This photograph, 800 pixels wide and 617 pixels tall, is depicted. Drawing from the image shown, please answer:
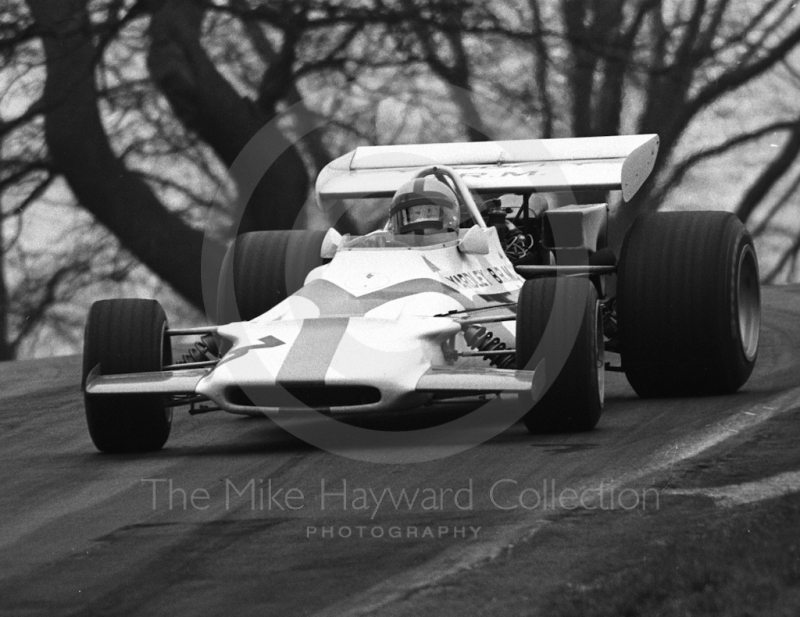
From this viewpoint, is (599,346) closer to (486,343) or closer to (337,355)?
(486,343)

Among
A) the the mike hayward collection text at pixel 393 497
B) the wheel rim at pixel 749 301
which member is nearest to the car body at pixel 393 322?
the the mike hayward collection text at pixel 393 497

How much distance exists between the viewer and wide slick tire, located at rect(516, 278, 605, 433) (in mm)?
7605

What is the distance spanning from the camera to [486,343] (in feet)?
27.1

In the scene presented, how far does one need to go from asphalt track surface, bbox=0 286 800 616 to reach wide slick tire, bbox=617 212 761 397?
17 centimetres

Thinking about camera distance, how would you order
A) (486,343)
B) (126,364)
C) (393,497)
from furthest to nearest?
(486,343), (126,364), (393,497)

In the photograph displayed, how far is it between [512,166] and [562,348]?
3294 mm

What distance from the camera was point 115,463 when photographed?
7.83 m

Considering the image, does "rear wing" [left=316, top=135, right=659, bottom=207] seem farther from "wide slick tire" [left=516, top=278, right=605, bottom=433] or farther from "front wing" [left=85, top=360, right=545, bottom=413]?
"front wing" [left=85, top=360, right=545, bottom=413]

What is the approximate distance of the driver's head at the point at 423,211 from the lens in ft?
30.4

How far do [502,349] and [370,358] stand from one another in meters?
1.05

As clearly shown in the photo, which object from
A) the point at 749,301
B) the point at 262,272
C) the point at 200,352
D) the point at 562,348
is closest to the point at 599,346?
the point at 562,348

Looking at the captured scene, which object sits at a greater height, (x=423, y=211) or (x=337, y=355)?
(x=423, y=211)

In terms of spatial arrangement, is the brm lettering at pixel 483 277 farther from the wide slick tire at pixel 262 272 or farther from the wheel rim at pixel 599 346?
the wide slick tire at pixel 262 272

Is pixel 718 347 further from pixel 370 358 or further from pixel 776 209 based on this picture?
pixel 776 209
